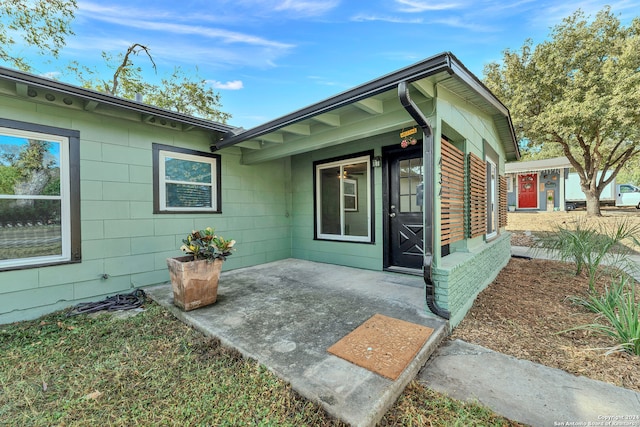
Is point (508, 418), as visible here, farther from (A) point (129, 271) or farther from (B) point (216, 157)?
(B) point (216, 157)

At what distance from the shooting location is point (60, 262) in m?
3.06

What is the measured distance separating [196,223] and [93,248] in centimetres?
132

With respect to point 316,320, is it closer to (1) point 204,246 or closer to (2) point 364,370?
(2) point 364,370

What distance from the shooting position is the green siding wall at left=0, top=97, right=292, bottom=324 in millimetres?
2902

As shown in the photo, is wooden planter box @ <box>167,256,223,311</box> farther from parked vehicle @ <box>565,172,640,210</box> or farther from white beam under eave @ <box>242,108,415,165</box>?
parked vehicle @ <box>565,172,640,210</box>

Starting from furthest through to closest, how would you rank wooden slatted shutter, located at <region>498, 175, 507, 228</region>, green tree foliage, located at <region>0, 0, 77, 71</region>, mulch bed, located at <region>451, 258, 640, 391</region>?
green tree foliage, located at <region>0, 0, 77, 71</region> < wooden slatted shutter, located at <region>498, 175, 507, 228</region> < mulch bed, located at <region>451, 258, 640, 391</region>

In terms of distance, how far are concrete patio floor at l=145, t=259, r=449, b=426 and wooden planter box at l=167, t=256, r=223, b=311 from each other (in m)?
0.09

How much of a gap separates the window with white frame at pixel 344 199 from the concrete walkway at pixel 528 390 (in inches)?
106

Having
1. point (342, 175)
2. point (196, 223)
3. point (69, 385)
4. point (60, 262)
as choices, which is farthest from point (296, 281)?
point (60, 262)

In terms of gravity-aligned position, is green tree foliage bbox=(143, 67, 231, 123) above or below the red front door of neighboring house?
above

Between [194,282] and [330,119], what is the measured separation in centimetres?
256

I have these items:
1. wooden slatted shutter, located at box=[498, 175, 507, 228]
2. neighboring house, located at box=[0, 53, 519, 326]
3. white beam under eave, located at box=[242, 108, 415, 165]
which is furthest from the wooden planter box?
wooden slatted shutter, located at box=[498, 175, 507, 228]

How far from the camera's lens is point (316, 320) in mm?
2660

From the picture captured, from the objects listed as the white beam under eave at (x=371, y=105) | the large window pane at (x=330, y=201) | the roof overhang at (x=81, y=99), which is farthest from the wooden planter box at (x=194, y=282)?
the large window pane at (x=330, y=201)
